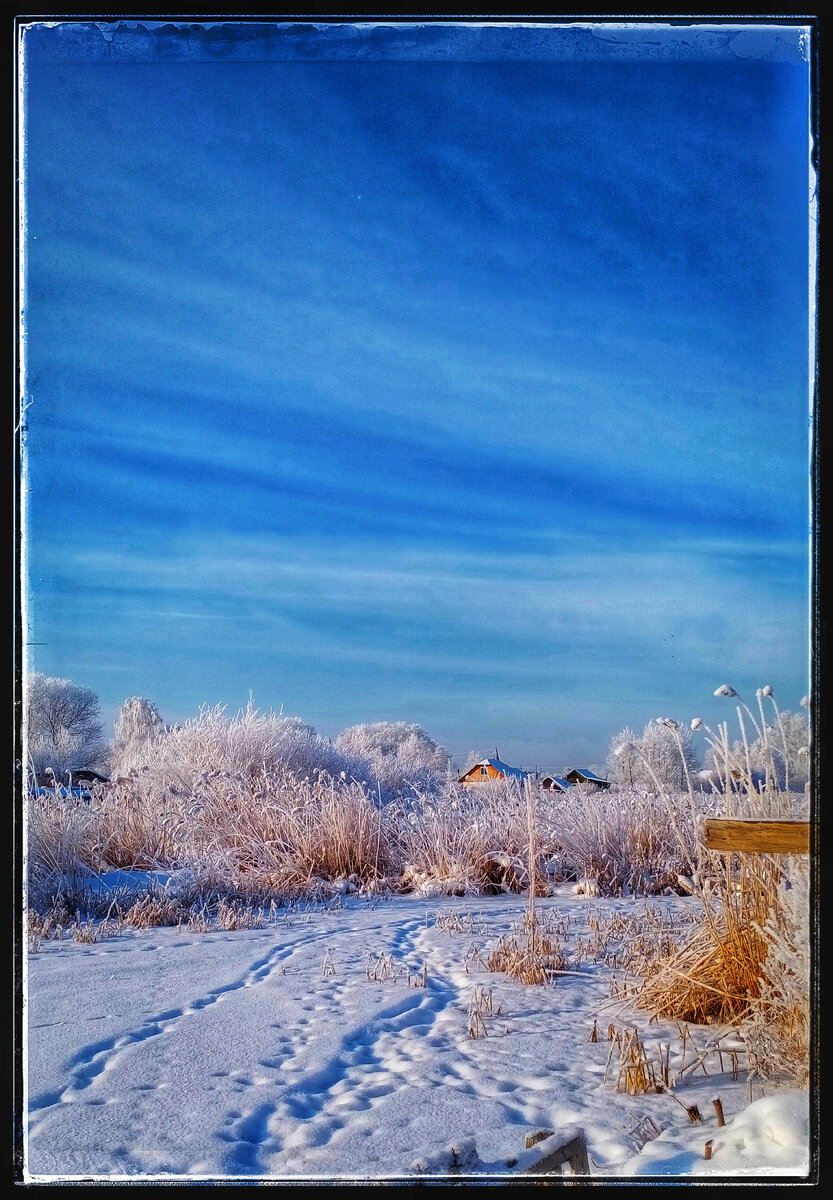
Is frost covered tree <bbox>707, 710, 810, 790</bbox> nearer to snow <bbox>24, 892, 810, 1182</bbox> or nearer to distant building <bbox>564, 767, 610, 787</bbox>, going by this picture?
snow <bbox>24, 892, 810, 1182</bbox>

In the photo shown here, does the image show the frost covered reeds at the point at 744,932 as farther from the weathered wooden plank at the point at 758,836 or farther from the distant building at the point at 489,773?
the distant building at the point at 489,773

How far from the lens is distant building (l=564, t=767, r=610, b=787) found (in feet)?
28.7

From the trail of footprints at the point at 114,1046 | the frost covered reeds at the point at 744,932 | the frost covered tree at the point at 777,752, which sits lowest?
the trail of footprints at the point at 114,1046

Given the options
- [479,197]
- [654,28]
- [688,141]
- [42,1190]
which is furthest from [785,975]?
[479,197]

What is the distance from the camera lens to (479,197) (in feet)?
14.3

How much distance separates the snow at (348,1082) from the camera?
2186 mm

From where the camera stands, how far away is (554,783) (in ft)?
26.8

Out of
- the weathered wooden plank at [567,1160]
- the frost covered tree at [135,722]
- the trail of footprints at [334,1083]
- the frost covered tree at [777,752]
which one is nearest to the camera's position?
the weathered wooden plank at [567,1160]

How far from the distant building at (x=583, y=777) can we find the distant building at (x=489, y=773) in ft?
2.80

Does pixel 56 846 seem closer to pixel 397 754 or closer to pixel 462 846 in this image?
pixel 462 846

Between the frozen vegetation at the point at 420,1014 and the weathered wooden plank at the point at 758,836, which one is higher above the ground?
the weathered wooden plank at the point at 758,836

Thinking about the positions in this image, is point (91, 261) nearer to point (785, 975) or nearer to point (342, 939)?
point (342, 939)

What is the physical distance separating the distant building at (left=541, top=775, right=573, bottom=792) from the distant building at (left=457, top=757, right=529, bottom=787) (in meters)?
0.28

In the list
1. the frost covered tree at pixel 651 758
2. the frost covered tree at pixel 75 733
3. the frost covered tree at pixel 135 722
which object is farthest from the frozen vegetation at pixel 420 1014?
the frost covered tree at pixel 135 722
